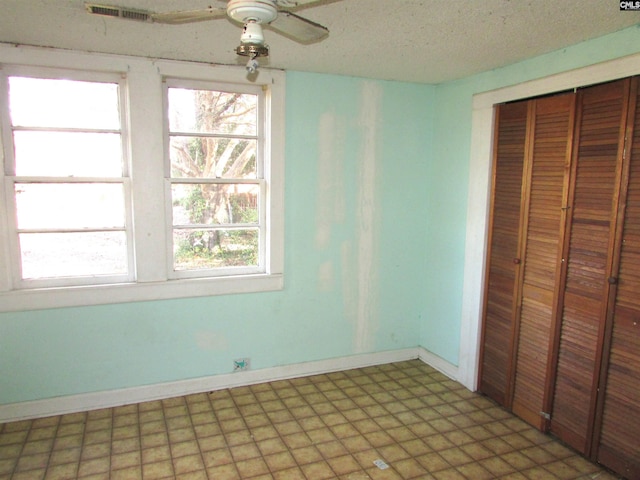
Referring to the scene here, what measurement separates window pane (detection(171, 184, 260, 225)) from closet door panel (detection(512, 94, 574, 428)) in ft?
6.28

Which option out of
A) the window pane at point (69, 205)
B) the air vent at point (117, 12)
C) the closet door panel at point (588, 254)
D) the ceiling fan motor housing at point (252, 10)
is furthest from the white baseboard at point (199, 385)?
the ceiling fan motor housing at point (252, 10)

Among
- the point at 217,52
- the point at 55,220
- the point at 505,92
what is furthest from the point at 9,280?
the point at 505,92

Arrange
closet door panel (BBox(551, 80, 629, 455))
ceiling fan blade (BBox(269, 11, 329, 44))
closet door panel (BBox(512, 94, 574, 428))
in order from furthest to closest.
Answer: closet door panel (BBox(512, 94, 574, 428))
closet door panel (BBox(551, 80, 629, 455))
ceiling fan blade (BBox(269, 11, 329, 44))

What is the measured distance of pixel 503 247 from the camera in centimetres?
308

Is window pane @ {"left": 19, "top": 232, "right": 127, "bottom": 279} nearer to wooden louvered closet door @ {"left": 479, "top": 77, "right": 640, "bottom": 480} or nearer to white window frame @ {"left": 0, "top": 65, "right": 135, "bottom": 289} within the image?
white window frame @ {"left": 0, "top": 65, "right": 135, "bottom": 289}

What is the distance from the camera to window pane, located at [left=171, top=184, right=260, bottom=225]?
3170 mm

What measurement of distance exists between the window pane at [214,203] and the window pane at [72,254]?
0.44 m

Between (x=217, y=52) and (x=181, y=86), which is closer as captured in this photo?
(x=217, y=52)

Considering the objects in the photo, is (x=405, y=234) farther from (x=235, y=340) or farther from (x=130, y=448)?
(x=130, y=448)

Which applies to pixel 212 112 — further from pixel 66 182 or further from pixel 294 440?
pixel 294 440

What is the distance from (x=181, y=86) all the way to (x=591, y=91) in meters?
2.55

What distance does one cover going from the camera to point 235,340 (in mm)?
3332

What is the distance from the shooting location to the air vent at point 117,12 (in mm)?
1861

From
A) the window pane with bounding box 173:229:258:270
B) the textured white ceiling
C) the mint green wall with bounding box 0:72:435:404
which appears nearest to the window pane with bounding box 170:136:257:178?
the mint green wall with bounding box 0:72:435:404
